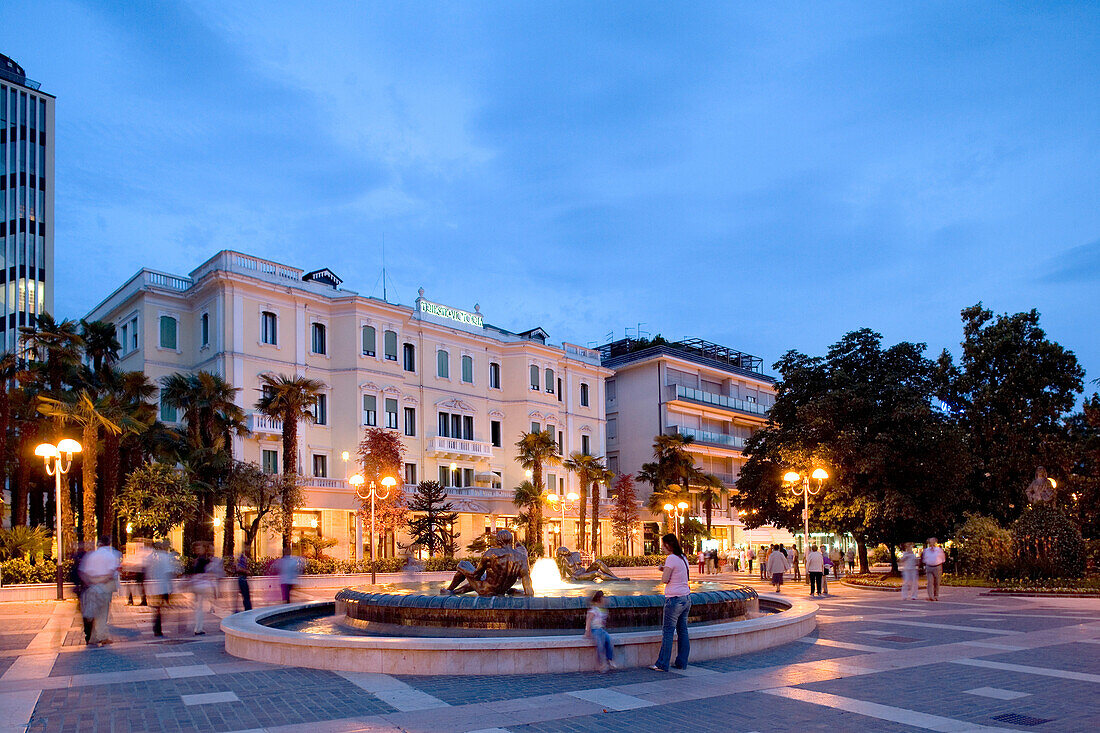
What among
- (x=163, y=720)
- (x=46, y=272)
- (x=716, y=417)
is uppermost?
(x=46, y=272)

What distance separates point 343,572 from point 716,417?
43.0m

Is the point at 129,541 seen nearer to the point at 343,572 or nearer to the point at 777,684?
the point at 343,572

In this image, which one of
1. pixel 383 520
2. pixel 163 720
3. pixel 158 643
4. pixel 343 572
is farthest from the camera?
pixel 383 520

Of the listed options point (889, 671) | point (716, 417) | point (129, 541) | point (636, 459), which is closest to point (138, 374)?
point (129, 541)

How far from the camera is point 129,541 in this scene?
32469mm

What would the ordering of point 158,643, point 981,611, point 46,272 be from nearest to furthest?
1. point 158,643
2. point 981,611
3. point 46,272

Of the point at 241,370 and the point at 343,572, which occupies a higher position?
the point at 241,370

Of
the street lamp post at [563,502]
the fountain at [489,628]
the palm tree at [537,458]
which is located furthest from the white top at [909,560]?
the street lamp post at [563,502]

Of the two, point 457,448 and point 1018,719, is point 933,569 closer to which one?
point 1018,719

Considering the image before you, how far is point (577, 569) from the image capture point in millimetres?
19625

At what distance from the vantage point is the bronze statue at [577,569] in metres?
19.2

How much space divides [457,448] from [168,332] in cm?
1669

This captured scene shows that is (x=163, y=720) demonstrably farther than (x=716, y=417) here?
No

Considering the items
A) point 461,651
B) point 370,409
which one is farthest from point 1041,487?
point 370,409
